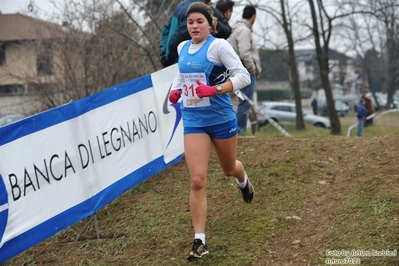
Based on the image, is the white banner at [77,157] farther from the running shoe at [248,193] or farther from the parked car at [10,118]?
the parked car at [10,118]

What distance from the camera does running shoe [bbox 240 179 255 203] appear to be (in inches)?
252

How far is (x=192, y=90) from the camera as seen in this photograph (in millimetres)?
5391

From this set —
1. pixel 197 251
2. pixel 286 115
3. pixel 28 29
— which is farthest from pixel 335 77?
pixel 197 251

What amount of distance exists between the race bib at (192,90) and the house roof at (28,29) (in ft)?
44.6

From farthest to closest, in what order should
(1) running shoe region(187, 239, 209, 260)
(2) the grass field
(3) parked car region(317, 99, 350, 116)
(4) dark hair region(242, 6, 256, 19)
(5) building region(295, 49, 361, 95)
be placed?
(5) building region(295, 49, 361, 95)
(3) parked car region(317, 99, 350, 116)
(4) dark hair region(242, 6, 256, 19)
(2) the grass field
(1) running shoe region(187, 239, 209, 260)

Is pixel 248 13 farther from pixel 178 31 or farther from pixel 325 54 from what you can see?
pixel 325 54

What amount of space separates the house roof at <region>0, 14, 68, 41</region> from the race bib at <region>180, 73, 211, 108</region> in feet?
44.6

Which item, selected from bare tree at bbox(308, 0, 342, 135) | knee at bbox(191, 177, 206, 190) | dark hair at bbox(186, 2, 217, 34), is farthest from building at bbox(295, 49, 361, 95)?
knee at bbox(191, 177, 206, 190)

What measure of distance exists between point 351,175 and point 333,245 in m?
1.98

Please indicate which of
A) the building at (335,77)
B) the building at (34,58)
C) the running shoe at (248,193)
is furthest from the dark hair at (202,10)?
the building at (335,77)

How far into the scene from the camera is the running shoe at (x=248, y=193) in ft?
21.0

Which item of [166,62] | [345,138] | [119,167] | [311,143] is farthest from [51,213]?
[345,138]

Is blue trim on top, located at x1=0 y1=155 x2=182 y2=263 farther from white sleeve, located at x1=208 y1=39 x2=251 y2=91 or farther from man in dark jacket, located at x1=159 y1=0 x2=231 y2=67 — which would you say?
white sleeve, located at x1=208 y1=39 x2=251 y2=91

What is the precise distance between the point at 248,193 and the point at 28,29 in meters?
15.1
